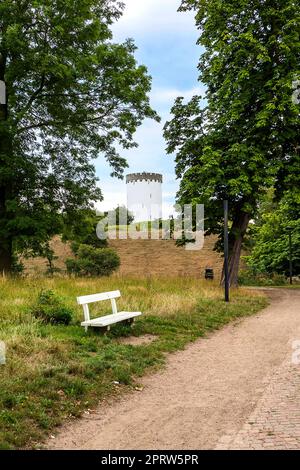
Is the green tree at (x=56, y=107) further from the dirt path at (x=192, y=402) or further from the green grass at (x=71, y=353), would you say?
the dirt path at (x=192, y=402)

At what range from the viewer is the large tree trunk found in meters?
20.1

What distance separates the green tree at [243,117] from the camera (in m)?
18.3

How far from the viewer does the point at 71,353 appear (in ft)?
23.2

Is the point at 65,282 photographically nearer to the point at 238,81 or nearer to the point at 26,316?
the point at 26,316

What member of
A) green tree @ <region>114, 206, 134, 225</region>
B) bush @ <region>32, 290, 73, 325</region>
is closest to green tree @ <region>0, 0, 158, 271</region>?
bush @ <region>32, 290, 73, 325</region>

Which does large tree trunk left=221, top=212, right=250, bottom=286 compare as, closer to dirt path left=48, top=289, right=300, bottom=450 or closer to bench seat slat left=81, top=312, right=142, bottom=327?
dirt path left=48, top=289, right=300, bottom=450

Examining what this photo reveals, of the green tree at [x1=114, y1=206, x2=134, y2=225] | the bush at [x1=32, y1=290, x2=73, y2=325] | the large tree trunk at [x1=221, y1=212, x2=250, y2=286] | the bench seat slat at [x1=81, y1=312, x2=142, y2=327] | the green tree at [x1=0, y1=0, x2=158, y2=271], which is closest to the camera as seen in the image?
the bench seat slat at [x1=81, y1=312, x2=142, y2=327]

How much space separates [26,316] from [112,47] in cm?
1450

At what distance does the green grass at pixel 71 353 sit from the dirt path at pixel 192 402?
0.30 meters

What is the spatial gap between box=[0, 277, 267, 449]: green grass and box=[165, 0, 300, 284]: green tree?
6.71 meters

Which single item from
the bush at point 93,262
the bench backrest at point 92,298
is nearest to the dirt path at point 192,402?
the bench backrest at point 92,298

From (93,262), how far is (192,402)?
2539 cm

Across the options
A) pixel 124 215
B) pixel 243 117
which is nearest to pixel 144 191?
pixel 124 215
